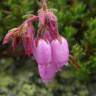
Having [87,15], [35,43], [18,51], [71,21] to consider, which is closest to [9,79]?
[18,51]

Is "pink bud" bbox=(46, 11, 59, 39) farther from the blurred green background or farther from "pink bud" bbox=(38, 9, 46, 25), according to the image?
the blurred green background

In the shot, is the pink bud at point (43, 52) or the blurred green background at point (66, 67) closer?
the pink bud at point (43, 52)

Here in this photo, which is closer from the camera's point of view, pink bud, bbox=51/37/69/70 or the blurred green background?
pink bud, bbox=51/37/69/70

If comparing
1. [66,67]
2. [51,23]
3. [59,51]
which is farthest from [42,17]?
[66,67]

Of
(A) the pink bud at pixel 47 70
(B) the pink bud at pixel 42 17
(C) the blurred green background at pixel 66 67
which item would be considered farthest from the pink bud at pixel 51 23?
(C) the blurred green background at pixel 66 67

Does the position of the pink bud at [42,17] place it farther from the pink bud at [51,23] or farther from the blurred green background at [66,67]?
the blurred green background at [66,67]

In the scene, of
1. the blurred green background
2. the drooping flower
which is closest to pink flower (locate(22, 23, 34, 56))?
the drooping flower

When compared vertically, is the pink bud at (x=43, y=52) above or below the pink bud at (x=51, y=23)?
below

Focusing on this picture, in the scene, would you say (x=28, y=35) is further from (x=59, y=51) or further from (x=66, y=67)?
(x=66, y=67)

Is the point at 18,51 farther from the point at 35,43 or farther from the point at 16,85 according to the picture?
the point at 35,43
